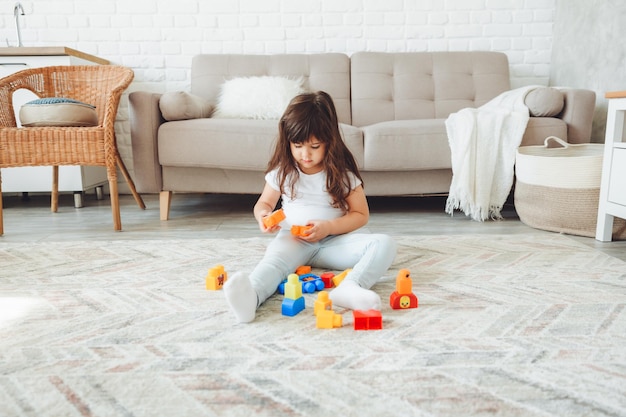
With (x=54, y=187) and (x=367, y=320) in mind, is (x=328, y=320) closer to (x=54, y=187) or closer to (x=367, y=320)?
(x=367, y=320)

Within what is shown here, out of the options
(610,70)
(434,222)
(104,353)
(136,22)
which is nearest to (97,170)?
(136,22)

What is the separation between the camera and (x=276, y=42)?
3068 mm

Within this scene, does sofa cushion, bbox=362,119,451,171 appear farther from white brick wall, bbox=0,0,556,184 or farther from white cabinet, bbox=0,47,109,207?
white cabinet, bbox=0,47,109,207

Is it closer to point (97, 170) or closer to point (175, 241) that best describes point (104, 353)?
point (175, 241)

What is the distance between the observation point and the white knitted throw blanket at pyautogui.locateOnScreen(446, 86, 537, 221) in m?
2.18

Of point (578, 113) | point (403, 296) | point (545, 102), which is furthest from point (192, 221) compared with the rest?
point (578, 113)

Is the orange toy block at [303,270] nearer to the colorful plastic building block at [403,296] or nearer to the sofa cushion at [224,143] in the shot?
the colorful plastic building block at [403,296]

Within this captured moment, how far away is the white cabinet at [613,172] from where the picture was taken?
174cm

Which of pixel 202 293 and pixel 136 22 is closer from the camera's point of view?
pixel 202 293

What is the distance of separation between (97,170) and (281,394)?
2559 mm

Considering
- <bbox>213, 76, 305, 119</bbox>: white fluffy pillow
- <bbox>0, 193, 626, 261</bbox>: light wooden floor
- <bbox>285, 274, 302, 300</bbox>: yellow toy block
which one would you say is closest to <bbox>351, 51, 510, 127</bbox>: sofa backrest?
<bbox>213, 76, 305, 119</bbox>: white fluffy pillow

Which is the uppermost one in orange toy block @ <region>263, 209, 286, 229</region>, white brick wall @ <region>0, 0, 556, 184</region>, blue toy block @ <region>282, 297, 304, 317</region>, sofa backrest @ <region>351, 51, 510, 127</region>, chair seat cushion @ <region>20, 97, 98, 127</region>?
white brick wall @ <region>0, 0, 556, 184</region>

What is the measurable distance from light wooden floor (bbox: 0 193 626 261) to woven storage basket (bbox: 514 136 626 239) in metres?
0.06

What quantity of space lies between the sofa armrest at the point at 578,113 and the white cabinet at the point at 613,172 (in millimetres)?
417
